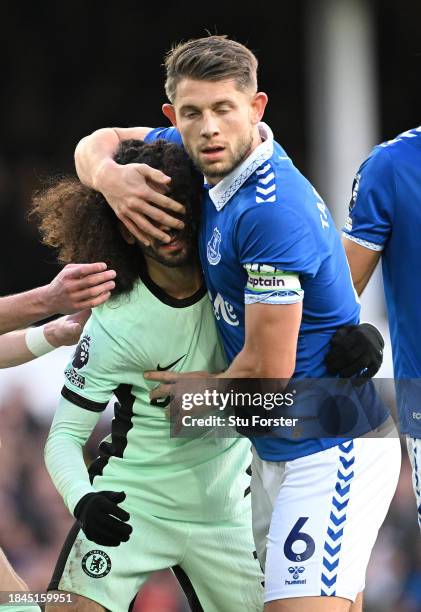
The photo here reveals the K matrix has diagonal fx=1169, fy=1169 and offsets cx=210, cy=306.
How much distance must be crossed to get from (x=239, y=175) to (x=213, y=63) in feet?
1.07

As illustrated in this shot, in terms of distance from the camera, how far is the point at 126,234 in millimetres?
3502

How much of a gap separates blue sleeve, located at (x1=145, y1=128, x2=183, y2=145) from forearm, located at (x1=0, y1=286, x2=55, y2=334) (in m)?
0.58

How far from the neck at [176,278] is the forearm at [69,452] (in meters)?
0.44

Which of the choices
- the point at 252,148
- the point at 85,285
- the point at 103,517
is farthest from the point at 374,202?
the point at 103,517

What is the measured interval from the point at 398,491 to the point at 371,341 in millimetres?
3132

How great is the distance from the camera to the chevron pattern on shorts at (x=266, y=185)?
10.1 ft

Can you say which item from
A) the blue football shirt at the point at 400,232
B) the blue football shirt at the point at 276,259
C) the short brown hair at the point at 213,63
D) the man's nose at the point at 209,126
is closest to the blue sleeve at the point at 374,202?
the blue football shirt at the point at 400,232

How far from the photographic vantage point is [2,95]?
33.0ft

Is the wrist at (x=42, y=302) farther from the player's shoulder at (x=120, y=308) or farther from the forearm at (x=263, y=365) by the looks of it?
the forearm at (x=263, y=365)

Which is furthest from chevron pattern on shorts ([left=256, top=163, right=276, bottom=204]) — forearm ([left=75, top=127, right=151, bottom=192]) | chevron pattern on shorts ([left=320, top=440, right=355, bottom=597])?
chevron pattern on shorts ([left=320, top=440, right=355, bottom=597])

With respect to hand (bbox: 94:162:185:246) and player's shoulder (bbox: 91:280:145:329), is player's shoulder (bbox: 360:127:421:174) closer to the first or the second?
hand (bbox: 94:162:185:246)

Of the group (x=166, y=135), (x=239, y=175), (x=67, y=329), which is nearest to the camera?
(x=239, y=175)

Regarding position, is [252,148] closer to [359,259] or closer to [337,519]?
[359,259]

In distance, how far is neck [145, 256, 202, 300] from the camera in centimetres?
345
